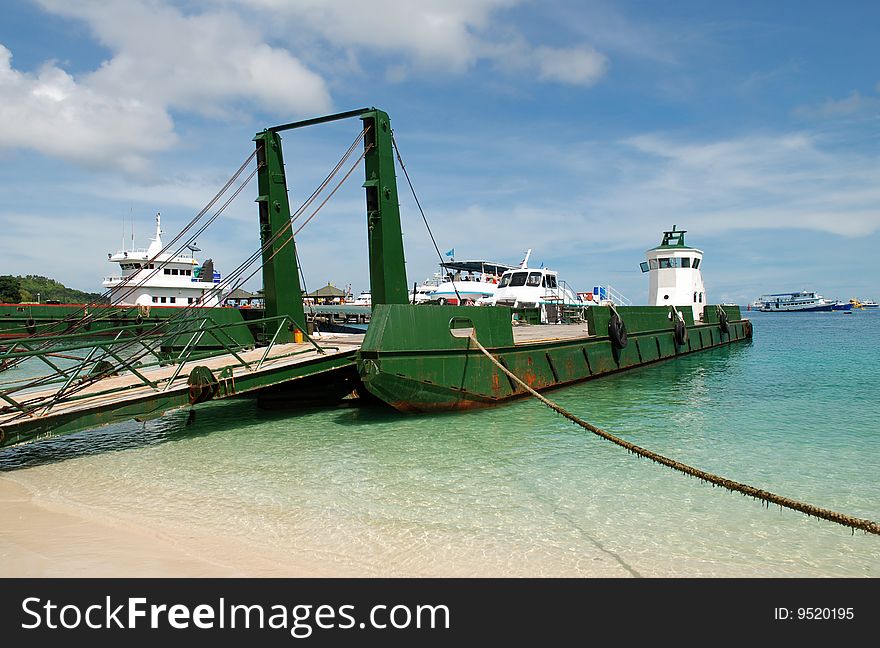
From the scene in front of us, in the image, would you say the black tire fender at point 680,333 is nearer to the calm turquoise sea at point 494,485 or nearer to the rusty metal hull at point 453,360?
the rusty metal hull at point 453,360

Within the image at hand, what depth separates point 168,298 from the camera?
41.0 metres

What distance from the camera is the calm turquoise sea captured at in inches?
211

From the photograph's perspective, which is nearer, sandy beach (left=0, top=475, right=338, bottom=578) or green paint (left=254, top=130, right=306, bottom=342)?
sandy beach (left=0, top=475, right=338, bottom=578)

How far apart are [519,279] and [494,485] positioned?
75.6 ft

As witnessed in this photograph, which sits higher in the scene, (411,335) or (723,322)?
(411,335)

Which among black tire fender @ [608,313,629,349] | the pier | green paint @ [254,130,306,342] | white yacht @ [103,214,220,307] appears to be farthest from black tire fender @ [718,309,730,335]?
white yacht @ [103,214,220,307]

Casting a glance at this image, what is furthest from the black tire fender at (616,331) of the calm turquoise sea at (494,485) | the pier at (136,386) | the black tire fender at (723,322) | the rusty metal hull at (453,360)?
the black tire fender at (723,322)

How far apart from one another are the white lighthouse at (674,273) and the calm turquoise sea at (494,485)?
1810 cm

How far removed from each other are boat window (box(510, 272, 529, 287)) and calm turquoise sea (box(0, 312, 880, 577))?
54.8 ft

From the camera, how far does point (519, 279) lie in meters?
29.8

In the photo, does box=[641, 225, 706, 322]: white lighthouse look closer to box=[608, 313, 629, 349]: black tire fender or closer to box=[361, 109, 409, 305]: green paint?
box=[608, 313, 629, 349]: black tire fender

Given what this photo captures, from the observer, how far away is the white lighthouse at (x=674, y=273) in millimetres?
30547

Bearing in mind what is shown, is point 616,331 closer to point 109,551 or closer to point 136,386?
point 136,386

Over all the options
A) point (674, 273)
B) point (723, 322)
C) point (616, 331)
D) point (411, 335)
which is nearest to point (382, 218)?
point (411, 335)
